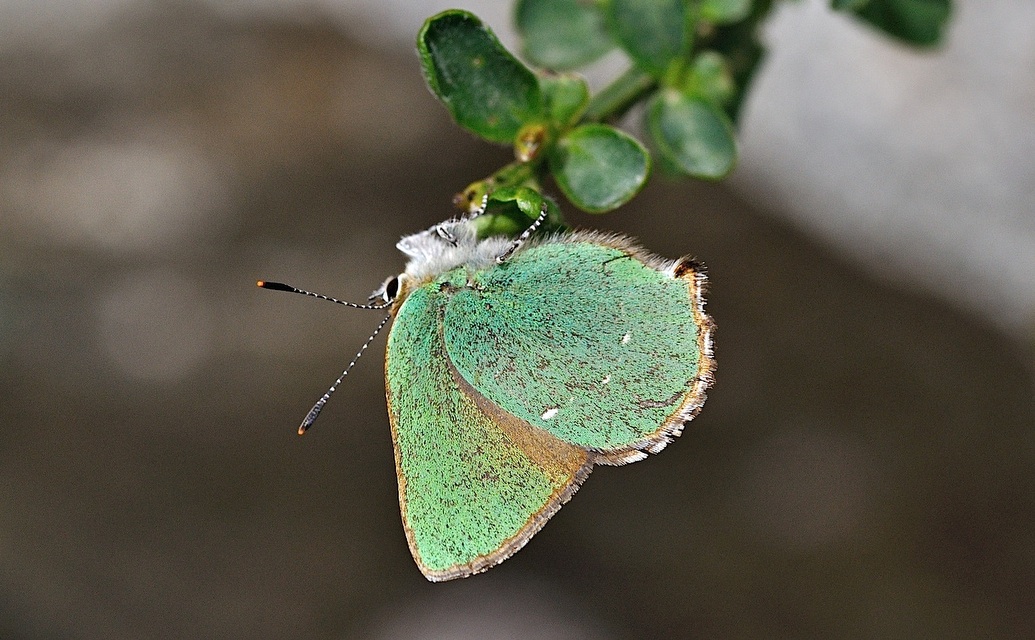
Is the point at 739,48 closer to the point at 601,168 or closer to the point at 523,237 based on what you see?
the point at 601,168

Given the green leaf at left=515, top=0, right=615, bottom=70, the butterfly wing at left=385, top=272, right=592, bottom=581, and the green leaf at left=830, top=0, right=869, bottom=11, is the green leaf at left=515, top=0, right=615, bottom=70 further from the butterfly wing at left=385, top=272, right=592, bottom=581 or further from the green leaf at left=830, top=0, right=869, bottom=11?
the butterfly wing at left=385, top=272, right=592, bottom=581

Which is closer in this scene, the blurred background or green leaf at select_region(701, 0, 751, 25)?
green leaf at select_region(701, 0, 751, 25)

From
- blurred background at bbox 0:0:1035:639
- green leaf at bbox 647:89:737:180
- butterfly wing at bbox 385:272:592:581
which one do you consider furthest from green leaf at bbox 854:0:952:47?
blurred background at bbox 0:0:1035:639

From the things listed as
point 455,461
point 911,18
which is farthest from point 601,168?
point 911,18

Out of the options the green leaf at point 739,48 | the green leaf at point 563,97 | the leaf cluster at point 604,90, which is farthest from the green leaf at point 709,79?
the green leaf at point 563,97

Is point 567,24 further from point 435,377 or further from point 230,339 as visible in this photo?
point 230,339


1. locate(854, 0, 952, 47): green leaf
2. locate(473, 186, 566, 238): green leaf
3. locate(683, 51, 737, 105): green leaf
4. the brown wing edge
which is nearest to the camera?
locate(473, 186, 566, 238): green leaf

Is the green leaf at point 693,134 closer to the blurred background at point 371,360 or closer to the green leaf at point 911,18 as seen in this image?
the green leaf at point 911,18
